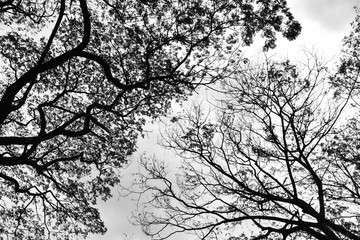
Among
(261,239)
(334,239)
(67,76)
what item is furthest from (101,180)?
(334,239)

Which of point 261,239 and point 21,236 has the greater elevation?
point 21,236

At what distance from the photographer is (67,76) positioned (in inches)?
437

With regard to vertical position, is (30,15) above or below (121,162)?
above

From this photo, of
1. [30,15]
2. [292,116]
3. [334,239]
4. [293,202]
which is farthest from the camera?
[292,116]

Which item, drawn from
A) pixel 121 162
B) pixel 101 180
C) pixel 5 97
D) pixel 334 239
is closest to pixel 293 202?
pixel 334 239

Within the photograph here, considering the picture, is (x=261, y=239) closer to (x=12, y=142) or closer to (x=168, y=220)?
(x=168, y=220)

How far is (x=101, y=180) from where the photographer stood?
12.9 meters

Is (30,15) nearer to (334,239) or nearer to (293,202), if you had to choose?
(293,202)

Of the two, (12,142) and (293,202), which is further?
(293,202)

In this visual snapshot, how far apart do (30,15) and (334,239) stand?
12.0m

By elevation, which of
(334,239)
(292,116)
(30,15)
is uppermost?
(30,15)

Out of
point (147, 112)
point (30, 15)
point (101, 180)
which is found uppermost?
point (30, 15)

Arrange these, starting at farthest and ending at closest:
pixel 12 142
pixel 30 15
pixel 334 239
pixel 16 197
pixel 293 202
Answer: pixel 16 197, pixel 30 15, pixel 293 202, pixel 334 239, pixel 12 142

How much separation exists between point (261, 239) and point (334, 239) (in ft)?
7.91
